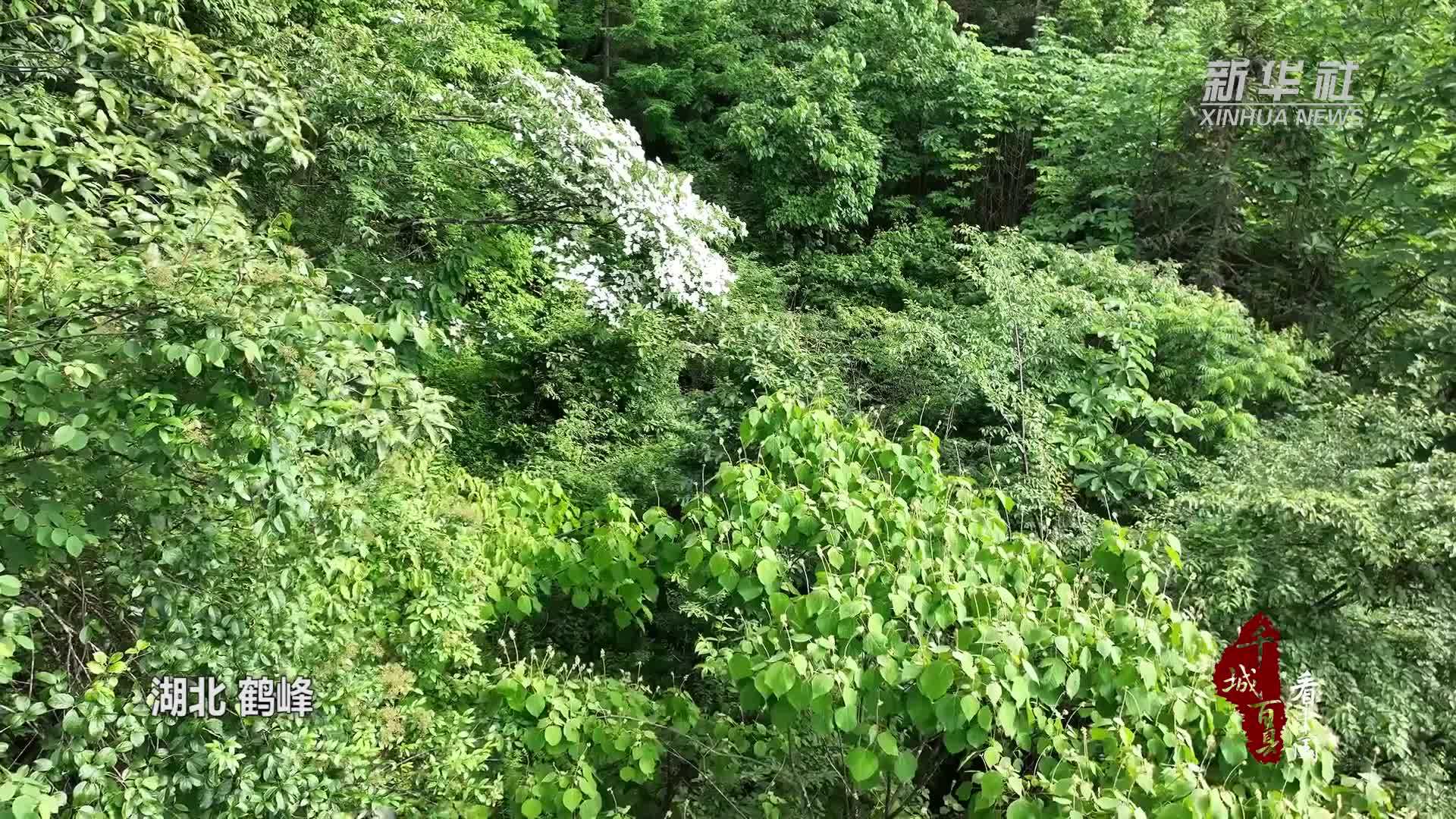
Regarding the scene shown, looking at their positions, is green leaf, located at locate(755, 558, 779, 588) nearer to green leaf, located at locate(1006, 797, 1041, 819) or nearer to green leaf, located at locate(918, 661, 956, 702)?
green leaf, located at locate(918, 661, 956, 702)

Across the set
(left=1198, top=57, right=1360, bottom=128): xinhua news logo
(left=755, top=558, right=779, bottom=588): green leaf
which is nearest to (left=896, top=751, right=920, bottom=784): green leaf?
(left=755, top=558, right=779, bottom=588): green leaf

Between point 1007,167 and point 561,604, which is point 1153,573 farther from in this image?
point 1007,167

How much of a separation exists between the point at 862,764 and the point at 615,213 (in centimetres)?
342

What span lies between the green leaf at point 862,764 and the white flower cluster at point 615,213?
10.8 ft

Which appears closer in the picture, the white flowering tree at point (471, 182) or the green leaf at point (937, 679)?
the green leaf at point (937, 679)

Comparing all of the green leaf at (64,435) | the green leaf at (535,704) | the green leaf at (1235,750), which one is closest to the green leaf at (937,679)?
the green leaf at (1235,750)

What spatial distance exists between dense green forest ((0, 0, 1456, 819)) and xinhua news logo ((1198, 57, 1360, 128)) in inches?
8.4

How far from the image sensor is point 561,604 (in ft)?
14.7

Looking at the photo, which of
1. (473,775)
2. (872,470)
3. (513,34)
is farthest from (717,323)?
(513,34)

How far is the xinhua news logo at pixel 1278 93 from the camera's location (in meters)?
5.71

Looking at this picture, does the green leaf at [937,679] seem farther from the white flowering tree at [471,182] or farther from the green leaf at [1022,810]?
the white flowering tree at [471,182]

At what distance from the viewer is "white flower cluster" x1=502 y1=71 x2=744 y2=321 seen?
4.72 meters

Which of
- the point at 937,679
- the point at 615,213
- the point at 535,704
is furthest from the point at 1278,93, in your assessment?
the point at 535,704

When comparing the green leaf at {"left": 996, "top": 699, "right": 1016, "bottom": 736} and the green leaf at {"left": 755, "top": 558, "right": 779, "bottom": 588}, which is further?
the green leaf at {"left": 755, "top": 558, "right": 779, "bottom": 588}
